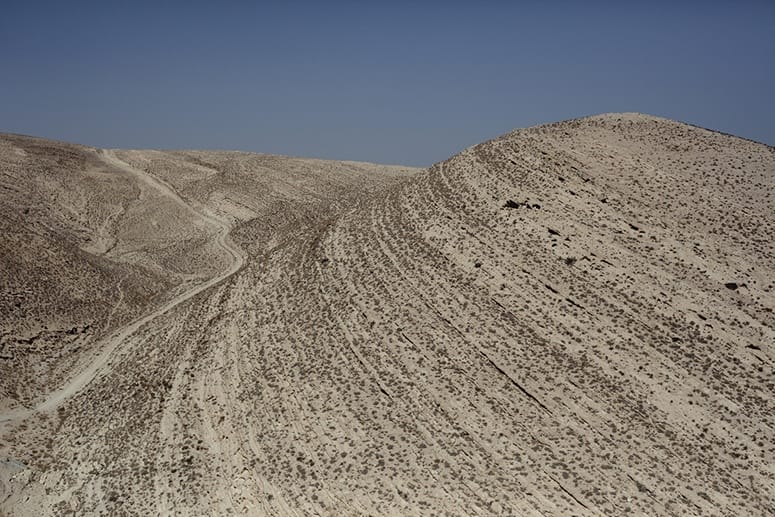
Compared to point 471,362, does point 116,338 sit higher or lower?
lower

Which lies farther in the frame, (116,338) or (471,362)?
(116,338)

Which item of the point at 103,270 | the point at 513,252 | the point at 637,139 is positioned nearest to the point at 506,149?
the point at 637,139

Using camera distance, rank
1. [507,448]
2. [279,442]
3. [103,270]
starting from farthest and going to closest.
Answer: [103,270] < [279,442] < [507,448]

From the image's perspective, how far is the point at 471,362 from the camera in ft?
54.3

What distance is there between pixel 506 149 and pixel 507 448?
12.0 meters

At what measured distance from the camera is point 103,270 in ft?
113

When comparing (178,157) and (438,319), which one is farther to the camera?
(178,157)

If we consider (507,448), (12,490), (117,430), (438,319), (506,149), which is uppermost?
(506,149)

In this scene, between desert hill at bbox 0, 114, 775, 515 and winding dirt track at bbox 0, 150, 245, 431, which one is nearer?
desert hill at bbox 0, 114, 775, 515

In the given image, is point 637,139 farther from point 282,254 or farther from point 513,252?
point 282,254

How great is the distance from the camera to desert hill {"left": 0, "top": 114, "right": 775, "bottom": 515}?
14.1 m

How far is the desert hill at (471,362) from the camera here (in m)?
14.1

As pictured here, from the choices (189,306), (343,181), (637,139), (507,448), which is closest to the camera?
(507,448)

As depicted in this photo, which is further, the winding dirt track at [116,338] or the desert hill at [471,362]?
the winding dirt track at [116,338]
